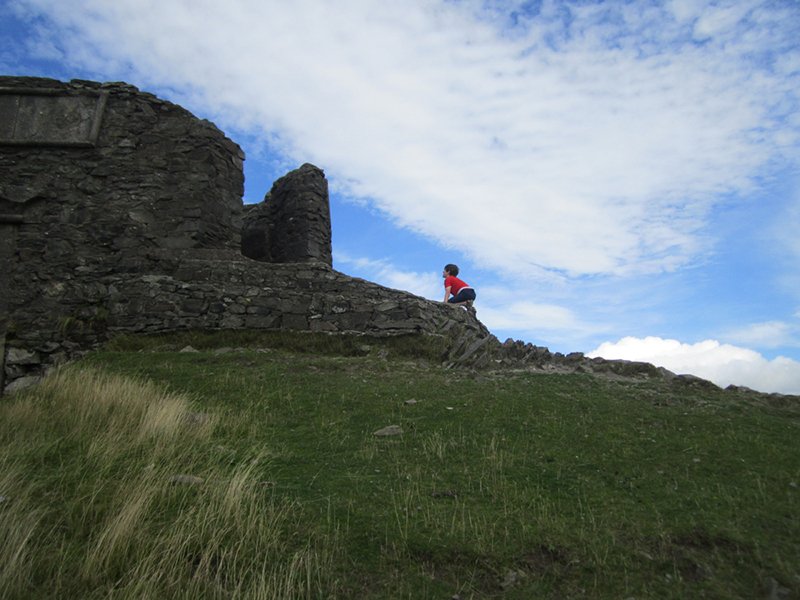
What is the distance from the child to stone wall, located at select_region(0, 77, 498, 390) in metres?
1.68

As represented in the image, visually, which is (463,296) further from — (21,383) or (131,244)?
(21,383)

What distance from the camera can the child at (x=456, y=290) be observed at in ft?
45.6

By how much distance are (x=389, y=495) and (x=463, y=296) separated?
32.5ft

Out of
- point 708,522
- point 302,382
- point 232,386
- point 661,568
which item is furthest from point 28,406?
point 708,522

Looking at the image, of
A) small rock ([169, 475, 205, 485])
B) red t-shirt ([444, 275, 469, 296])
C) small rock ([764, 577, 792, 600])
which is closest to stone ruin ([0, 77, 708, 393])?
red t-shirt ([444, 275, 469, 296])

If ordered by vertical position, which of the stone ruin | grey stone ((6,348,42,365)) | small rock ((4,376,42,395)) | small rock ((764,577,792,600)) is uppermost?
the stone ruin

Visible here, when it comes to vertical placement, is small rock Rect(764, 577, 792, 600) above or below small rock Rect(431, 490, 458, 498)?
below

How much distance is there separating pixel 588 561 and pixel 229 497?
2.77 metres

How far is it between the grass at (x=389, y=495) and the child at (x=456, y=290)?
6.29 m

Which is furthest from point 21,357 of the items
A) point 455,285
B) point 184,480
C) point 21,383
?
point 455,285

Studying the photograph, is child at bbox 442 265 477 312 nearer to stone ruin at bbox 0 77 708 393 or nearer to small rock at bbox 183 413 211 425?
stone ruin at bbox 0 77 708 393

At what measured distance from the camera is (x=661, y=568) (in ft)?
11.3

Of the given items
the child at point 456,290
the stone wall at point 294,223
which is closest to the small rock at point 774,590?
the child at point 456,290

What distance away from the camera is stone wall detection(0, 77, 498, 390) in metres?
10.9
